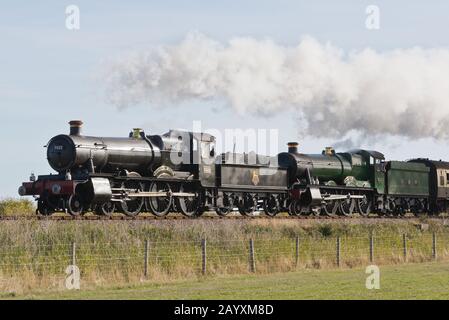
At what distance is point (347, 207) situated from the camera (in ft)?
142

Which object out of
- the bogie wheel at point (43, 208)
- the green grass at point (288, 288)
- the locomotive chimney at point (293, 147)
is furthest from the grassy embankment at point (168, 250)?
the locomotive chimney at point (293, 147)

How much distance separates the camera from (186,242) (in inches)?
1024

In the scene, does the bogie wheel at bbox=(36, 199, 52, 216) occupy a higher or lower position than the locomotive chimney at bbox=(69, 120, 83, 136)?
lower

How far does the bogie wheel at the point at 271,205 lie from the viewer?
3797 cm

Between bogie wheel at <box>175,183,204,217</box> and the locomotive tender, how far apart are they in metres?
0.04

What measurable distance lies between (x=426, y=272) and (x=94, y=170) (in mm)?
13367

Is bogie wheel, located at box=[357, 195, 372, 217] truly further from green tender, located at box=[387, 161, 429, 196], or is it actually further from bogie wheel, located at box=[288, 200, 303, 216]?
bogie wheel, located at box=[288, 200, 303, 216]

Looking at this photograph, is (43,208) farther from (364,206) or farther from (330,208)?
(364,206)

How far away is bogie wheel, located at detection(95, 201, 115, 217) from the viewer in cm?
2952

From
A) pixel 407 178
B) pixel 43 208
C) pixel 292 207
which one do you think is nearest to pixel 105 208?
pixel 43 208

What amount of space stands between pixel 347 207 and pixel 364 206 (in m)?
1.69

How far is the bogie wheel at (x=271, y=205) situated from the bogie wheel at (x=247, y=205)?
1375mm

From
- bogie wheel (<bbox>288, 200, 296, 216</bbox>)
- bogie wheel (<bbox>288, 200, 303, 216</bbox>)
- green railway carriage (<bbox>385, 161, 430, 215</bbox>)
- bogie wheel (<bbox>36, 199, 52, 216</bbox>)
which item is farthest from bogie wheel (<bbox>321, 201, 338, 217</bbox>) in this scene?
bogie wheel (<bbox>36, 199, 52, 216</bbox>)
